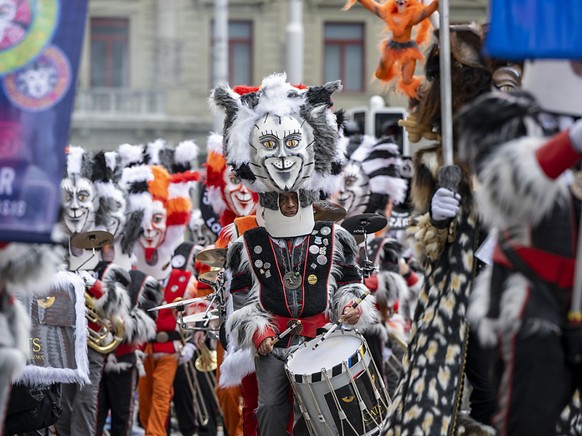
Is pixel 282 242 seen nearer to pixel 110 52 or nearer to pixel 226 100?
pixel 226 100

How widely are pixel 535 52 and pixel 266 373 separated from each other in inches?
131

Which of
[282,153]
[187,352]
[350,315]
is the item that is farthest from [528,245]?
[187,352]

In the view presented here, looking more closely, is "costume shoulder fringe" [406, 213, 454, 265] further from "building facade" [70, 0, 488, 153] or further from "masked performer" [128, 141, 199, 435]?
"building facade" [70, 0, 488, 153]

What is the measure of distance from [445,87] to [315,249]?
80.1 inches

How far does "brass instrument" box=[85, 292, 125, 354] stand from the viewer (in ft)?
35.1

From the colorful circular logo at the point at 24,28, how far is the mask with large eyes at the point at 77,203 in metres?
5.16

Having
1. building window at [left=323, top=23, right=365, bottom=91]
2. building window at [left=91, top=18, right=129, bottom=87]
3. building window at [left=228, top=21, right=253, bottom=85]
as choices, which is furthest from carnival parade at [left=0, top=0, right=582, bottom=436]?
building window at [left=323, top=23, right=365, bottom=91]

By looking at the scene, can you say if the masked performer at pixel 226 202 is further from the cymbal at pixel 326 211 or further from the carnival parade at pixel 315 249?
the cymbal at pixel 326 211

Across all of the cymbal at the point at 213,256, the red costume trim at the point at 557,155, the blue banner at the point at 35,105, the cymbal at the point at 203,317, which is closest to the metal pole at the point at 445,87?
the red costume trim at the point at 557,155

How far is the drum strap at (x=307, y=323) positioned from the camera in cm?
856

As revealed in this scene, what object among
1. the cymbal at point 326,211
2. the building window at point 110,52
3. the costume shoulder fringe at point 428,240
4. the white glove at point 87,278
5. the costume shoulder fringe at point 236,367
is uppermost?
the building window at point 110,52

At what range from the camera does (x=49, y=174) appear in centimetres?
572

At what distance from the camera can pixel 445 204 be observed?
690 centimetres

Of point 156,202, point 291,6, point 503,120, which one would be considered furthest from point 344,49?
point 503,120
